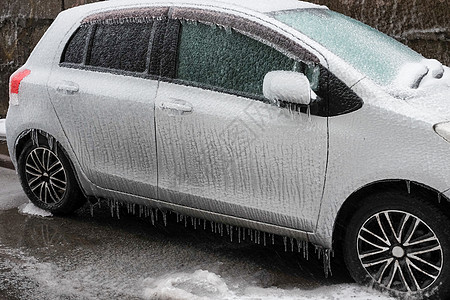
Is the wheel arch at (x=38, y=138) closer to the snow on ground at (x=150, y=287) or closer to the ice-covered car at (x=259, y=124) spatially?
the ice-covered car at (x=259, y=124)

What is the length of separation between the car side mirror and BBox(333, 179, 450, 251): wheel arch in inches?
23.8

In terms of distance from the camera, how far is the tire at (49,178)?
6.03m

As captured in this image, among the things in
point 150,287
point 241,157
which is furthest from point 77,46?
point 150,287

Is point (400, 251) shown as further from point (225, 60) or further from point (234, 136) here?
point (225, 60)

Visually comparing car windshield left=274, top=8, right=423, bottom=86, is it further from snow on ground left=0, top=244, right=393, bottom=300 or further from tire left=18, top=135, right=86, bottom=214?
tire left=18, top=135, right=86, bottom=214

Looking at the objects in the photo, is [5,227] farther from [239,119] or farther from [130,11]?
[239,119]

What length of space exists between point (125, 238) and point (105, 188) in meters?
0.39

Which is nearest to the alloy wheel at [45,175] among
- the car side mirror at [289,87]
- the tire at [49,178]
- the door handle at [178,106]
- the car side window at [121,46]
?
the tire at [49,178]

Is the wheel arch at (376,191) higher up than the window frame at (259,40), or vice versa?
the window frame at (259,40)

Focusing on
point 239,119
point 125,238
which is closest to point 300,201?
point 239,119

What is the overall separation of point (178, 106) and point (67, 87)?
107 centimetres

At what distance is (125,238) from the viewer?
580cm

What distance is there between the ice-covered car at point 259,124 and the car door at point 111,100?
11 millimetres

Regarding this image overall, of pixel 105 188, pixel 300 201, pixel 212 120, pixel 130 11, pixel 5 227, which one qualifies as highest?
pixel 130 11
